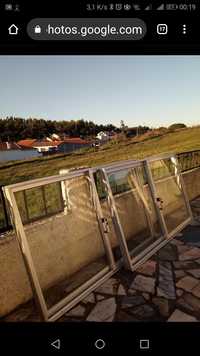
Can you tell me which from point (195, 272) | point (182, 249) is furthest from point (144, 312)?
point (182, 249)

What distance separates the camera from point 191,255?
4.88 metres

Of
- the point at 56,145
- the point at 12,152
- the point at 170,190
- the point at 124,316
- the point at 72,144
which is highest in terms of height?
the point at 170,190

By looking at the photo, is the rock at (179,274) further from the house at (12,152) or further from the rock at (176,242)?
the house at (12,152)

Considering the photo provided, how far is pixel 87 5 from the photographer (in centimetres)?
183

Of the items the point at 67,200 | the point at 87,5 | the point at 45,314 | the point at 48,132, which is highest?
the point at 87,5

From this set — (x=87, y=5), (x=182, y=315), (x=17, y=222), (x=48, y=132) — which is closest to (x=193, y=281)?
(x=182, y=315)

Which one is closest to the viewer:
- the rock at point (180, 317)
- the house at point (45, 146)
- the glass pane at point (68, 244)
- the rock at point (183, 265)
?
the rock at point (180, 317)

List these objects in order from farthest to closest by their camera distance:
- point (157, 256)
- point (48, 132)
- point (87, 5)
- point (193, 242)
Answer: point (48, 132) < point (193, 242) < point (157, 256) < point (87, 5)

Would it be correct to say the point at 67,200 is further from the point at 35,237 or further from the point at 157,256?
the point at 157,256

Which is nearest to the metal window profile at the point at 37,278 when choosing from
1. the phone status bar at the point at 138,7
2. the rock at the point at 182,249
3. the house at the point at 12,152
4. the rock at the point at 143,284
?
the rock at the point at 143,284

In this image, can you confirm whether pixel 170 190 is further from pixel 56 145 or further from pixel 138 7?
pixel 56 145

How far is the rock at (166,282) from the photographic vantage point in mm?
3793

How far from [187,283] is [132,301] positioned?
3.21 feet
